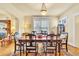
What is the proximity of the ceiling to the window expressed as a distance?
116 millimetres

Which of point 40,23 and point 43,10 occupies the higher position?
point 43,10

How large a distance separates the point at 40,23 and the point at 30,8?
0.38 metres

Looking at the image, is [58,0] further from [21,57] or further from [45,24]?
[21,57]

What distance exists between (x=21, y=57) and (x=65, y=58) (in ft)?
2.91

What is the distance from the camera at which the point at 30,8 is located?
397 centimetres

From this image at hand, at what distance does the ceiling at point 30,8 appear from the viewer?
3873 mm

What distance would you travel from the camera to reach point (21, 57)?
12.8 ft

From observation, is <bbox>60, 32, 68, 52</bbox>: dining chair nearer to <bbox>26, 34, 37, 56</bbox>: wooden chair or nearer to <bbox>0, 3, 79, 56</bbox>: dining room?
<bbox>0, 3, 79, 56</bbox>: dining room

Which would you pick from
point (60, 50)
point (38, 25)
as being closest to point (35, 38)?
point (38, 25)

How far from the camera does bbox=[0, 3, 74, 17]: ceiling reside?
3.87 metres

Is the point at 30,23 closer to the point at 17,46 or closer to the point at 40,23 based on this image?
the point at 40,23

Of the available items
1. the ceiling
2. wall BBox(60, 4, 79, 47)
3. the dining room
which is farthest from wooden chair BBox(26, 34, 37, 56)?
wall BBox(60, 4, 79, 47)

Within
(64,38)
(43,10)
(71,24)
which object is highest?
(43,10)

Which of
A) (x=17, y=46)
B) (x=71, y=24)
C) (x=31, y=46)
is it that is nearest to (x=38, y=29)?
(x=31, y=46)
